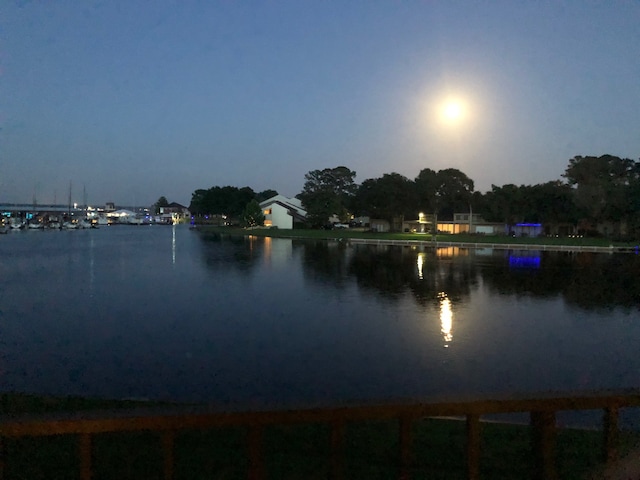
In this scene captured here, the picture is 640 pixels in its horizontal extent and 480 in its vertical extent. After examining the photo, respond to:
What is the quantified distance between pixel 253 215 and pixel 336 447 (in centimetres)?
9008

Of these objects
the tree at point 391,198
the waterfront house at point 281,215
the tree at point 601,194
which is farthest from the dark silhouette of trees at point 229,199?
the tree at point 601,194

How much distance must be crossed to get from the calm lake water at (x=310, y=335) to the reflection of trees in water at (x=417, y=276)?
0.69 feet

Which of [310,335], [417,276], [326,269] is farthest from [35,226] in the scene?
[310,335]

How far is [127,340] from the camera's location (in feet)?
43.5

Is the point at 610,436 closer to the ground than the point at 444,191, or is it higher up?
closer to the ground

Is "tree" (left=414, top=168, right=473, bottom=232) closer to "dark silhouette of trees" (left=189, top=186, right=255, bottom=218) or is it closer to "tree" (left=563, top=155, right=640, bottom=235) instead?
"tree" (left=563, top=155, right=640, bottom=235)

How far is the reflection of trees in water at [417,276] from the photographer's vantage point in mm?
22250

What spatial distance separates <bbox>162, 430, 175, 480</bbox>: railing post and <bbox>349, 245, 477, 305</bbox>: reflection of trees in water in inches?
683

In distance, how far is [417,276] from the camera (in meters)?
28.1

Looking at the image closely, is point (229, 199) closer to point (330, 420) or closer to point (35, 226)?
point (35, 226)

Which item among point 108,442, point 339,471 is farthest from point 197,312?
point 339,471

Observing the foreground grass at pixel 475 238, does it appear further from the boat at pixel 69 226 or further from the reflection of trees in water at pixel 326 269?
the boat at pixel 69 226

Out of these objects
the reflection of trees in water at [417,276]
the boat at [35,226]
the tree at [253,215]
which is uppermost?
the tree at [253,215]

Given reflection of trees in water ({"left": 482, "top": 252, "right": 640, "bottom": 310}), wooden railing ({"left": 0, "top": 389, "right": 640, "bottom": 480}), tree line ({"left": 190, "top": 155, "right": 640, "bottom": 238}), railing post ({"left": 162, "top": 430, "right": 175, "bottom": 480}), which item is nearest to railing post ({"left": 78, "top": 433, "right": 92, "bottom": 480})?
wooden railing ({"left": 0, "top": 389, "right": 640, "bottom": 480})
